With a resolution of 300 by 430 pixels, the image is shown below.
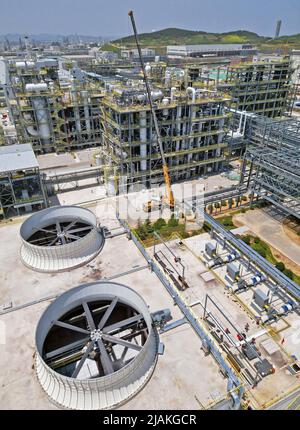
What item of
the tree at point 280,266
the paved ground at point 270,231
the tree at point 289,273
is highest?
the tree at point 280,266

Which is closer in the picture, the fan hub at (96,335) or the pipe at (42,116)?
the fan hub at (96,335)

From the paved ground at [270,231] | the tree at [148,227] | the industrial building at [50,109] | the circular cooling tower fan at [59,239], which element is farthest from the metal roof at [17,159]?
the paved ground at [270,231]

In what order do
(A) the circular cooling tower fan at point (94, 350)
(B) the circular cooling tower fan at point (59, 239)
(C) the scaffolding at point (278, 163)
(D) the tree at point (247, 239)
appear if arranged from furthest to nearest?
(C) the scaffolding at point (278, 163) < (D) the tree at point (247, 239) < (B) the circular cooling tower fan at point (59, 239) < (A) the circular cooling tower fan at point (94, 350)

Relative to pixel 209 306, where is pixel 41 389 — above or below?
above

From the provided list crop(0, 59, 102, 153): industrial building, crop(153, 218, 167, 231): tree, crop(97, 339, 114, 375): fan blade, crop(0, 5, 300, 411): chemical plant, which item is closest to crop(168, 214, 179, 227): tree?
crop(0, 5, 300, 411): chemical plant

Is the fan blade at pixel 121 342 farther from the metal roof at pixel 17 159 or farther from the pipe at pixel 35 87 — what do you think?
the pipe at pixel 35 87

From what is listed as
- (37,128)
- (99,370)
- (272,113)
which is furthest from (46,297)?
(272,113)
